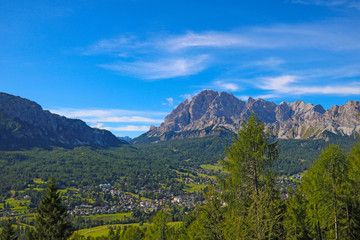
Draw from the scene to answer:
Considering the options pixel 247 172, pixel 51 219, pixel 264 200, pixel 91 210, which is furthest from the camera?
pixel 91 210

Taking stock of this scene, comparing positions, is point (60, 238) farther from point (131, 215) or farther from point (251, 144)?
point (131, 215)

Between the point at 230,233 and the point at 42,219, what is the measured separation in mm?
28702

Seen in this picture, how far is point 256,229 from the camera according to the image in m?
16.7

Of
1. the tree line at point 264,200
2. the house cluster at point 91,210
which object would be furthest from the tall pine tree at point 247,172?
the house cluster at point 91,210

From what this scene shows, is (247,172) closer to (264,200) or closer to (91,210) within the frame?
(264,200)

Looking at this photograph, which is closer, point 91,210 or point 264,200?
point 264,200

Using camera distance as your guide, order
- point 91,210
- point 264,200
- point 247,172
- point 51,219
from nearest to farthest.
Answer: point 264,200
point 247,172
point 51,219
point 91,210

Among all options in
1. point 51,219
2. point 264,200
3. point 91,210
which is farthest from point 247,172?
point 91,210

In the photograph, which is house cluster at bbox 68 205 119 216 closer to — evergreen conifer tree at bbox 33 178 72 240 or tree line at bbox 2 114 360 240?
evergreen conifer tree at bbox 33 178 72 240

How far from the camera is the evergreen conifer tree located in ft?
112

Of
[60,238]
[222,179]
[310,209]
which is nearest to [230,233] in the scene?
[222,179]

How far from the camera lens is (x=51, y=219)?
1350 inches

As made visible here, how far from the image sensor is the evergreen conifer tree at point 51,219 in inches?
1344

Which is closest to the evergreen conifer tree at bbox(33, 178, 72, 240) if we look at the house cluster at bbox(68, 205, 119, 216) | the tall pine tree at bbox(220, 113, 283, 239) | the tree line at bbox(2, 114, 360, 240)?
the tree line at bbox(2, 114, 360, 240)
